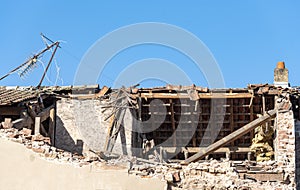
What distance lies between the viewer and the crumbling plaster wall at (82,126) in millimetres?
18375

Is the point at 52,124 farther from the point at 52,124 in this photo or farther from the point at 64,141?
the point at 64,141

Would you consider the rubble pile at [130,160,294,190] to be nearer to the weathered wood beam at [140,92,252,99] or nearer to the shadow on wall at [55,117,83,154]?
the weathered wood beam at [140,92,252,99]

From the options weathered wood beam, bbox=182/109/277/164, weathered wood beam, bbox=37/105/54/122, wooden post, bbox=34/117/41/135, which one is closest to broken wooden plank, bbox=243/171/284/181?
weathered wood beam, bbox=182/109/277/164

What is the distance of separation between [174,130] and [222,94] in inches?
78.1

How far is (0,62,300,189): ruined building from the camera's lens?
1717 cm

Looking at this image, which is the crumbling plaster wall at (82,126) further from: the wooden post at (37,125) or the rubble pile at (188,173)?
the rubble pile at (188,173)

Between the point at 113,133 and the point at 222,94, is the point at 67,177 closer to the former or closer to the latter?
the point at 113,133

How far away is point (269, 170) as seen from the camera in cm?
1580

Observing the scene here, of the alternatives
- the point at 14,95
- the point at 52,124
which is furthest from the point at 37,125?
the point at 52,124

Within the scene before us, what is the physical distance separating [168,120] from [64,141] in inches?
133

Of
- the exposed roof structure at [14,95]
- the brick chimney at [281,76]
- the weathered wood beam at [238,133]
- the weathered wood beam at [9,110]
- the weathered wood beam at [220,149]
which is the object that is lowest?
the weathered wood beam at [220,149]

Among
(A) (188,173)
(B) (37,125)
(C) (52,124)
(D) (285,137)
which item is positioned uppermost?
(C) (52,124)

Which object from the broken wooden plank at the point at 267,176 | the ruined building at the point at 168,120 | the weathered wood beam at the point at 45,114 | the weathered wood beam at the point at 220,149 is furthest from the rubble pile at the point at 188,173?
the weathered wood beam at the point at 220,149

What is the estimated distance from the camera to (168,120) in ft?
60.6
